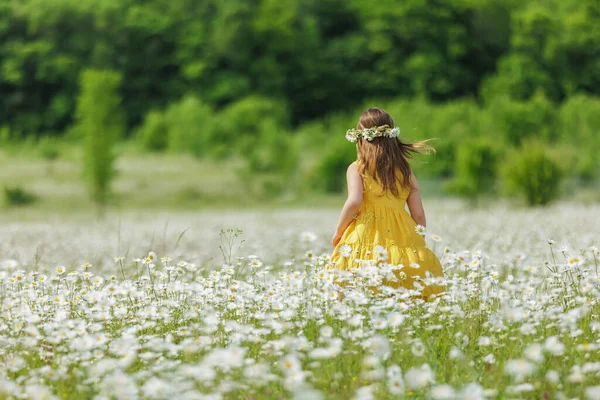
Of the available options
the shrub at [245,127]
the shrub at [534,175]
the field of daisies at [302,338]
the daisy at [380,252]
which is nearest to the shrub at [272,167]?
the shrub at [245,127]

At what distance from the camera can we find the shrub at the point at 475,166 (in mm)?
22094

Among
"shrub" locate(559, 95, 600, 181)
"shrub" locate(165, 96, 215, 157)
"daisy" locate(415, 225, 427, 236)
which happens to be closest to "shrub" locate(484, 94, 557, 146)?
"shrub" locate(559, 95, 600, 181)

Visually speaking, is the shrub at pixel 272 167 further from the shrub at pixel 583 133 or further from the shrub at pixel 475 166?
the shrub at pixel 583 133

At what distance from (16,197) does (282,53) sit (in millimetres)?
39537

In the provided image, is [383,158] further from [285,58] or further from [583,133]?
[285,58]

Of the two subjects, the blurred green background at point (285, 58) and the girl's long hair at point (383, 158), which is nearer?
the girl's long hair at point (383, 158)

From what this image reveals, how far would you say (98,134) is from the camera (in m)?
19.8

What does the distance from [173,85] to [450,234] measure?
53588 mm

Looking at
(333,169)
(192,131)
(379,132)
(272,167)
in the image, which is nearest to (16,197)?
(272,167)

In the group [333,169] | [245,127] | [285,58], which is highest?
[285,58]

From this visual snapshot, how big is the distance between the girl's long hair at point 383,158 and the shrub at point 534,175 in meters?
14.1

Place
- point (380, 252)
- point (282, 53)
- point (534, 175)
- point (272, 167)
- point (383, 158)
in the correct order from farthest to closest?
point (282, 53) → point (272, 167) → point (534, 175) → point (383, 158) → point (380, 252)

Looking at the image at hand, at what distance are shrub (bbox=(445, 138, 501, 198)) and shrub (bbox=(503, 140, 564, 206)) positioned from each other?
292 centimetres

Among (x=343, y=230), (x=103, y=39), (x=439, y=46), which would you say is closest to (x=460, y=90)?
(x=439, y=46)
